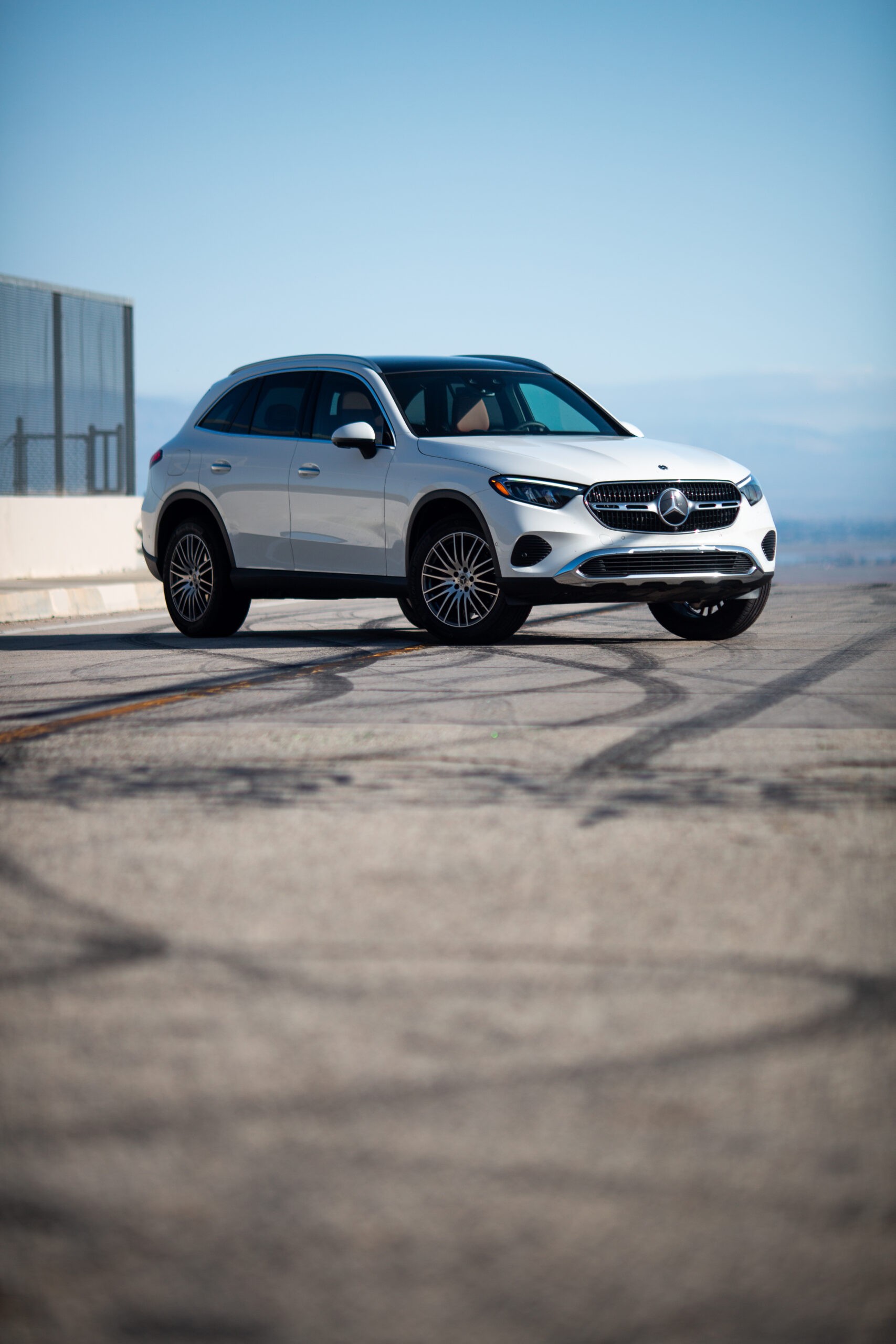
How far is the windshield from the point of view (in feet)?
37.1

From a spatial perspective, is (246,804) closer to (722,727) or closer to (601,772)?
(601,772)

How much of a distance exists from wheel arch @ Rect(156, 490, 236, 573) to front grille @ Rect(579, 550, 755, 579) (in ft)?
9.66

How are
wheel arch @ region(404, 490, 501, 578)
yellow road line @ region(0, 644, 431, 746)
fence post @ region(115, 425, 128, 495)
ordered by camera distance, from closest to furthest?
yellow road line @ region(0, 644, 431, 746)
wheel arch @ region(404, 490, 501, 578)
fence post @ region(115, 425, 128, 495)

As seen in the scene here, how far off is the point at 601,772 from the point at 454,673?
10.7 ft

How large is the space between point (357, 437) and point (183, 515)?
2048mm

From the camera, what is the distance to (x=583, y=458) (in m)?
10.4

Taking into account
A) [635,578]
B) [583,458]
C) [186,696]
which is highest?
[583,458]

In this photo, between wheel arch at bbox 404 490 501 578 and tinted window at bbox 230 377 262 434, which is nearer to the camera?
wheel arch at bbox 404 490 501 578

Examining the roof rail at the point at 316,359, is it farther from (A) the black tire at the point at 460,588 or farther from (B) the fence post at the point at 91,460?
(B) the fence post at the point at 91,460

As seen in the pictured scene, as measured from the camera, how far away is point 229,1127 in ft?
8.99

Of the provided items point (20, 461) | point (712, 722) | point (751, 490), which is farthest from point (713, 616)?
point (20, 461)

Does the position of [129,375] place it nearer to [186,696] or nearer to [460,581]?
[460,581]

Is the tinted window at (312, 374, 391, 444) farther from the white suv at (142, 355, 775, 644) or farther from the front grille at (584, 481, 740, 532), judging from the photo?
the front grille at (584, 481, 740, 532)

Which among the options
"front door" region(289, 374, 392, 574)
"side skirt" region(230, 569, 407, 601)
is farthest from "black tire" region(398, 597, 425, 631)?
"front door" region(289, 374, 392, 574)
